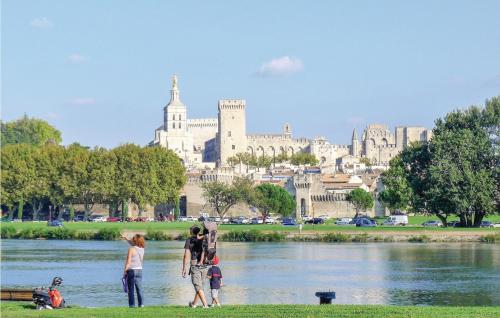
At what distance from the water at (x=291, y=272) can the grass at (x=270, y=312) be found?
7477 millimetres

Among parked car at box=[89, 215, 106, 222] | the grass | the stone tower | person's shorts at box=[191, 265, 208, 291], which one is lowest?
the grass

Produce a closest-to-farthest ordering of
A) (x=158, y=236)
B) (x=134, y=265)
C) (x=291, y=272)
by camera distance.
A: (x=134, y=265) < (x=291, y=272) < (x=158, y=236)

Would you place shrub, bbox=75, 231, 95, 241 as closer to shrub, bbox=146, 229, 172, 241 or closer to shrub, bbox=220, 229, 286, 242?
shrub, bbox=146, 229, 172, 241

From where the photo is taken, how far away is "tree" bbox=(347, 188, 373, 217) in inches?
4525

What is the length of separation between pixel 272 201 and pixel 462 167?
120 feet

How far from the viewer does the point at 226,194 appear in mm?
111375

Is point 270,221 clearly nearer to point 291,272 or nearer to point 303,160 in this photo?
point 291,272

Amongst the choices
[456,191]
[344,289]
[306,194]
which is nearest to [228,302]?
[344,289]

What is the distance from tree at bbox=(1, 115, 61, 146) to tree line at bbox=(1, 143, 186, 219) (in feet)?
158

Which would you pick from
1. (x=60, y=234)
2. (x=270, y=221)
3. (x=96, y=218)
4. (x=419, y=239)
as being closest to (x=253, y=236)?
(x=419, y=239)

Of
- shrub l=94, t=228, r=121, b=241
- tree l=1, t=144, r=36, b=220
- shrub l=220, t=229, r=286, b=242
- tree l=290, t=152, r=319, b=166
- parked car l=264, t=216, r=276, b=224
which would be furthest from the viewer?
tree l=290, t=152, r=319, b=166

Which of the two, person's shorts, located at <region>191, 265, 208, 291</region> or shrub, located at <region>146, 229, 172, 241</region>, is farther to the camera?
shrub, located at <region>146, 229, 172, 241</region>

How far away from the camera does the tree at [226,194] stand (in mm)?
109750

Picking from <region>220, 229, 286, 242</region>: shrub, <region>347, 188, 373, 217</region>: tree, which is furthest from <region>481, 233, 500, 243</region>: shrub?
<region>347, 188, 373, 217</region>: tree
